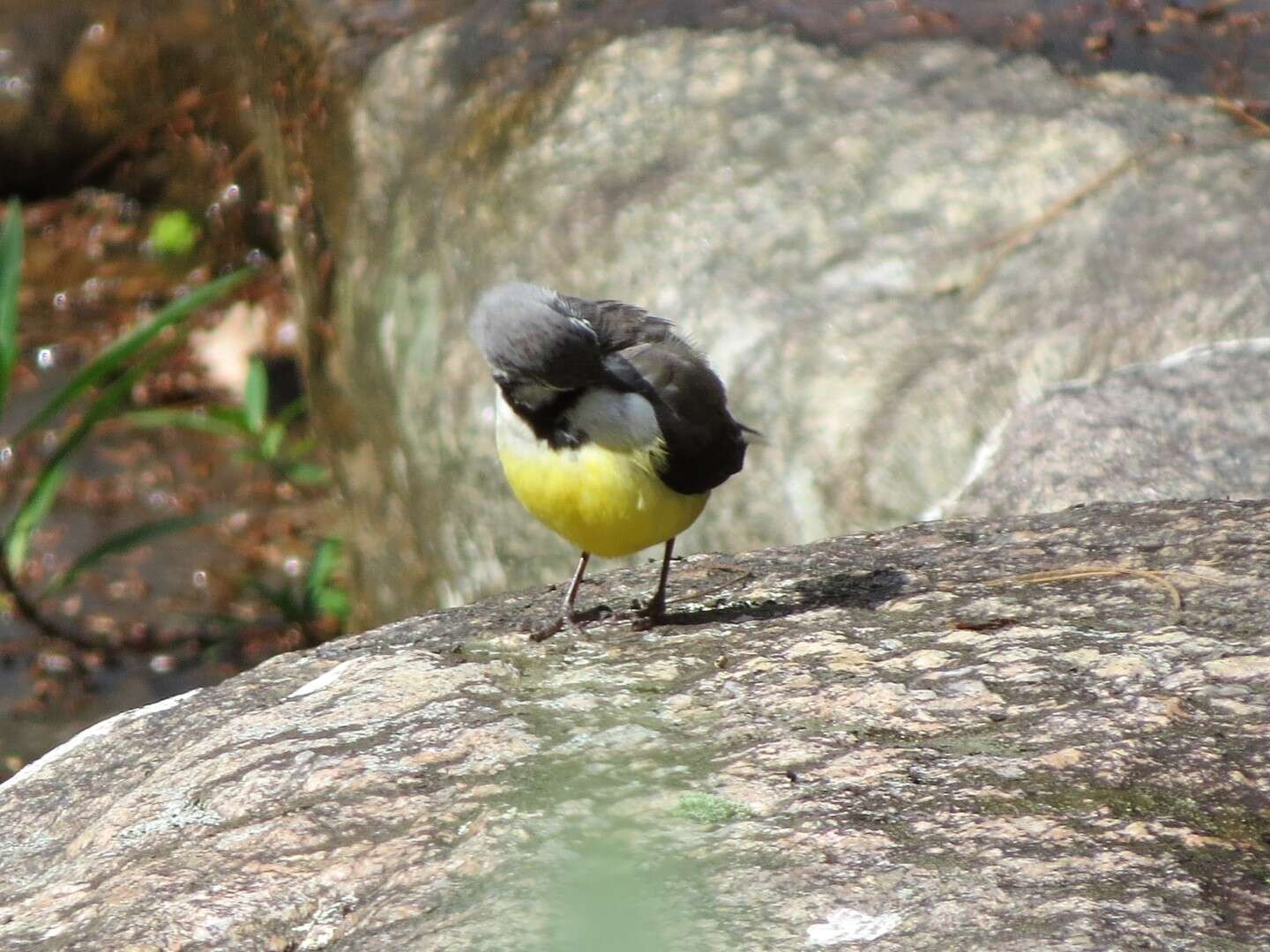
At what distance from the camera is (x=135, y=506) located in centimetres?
865

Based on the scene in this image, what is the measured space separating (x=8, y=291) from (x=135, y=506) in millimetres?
2105

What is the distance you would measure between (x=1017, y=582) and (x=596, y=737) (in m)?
1.17

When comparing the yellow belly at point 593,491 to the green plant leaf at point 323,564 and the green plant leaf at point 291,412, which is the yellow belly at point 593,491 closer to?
the green plant leaf at point 323,564

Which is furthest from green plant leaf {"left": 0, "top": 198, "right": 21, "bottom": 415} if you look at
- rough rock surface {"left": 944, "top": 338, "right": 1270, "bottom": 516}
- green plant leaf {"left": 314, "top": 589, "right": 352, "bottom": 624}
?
rough rock surface {"left": 944, "top": 338, "right": 1270, "bottom": 516}

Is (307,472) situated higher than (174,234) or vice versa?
(174,234)

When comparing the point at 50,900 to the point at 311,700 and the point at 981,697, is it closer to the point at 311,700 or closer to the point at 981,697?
the point at 311,700

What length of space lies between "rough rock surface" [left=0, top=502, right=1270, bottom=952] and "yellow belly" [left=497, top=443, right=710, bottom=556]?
0.26 metres

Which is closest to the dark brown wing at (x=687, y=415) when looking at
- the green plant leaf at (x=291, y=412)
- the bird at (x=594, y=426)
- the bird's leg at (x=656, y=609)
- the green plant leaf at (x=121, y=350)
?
the bird at (x=594, y=426)

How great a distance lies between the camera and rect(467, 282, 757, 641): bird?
3422 mm

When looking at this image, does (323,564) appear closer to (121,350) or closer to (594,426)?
(121,350)

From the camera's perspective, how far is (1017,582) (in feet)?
11.5

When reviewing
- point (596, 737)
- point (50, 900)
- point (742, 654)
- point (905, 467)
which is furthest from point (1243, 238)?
point (50, 900)

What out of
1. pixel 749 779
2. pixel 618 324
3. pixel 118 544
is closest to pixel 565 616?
pixel 618 324

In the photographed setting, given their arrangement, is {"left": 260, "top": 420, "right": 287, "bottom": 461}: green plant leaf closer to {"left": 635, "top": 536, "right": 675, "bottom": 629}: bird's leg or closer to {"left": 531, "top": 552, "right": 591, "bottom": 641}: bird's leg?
{"left": 531, "top": 552, "right": 591, "bottom": 641}: bird's leg
